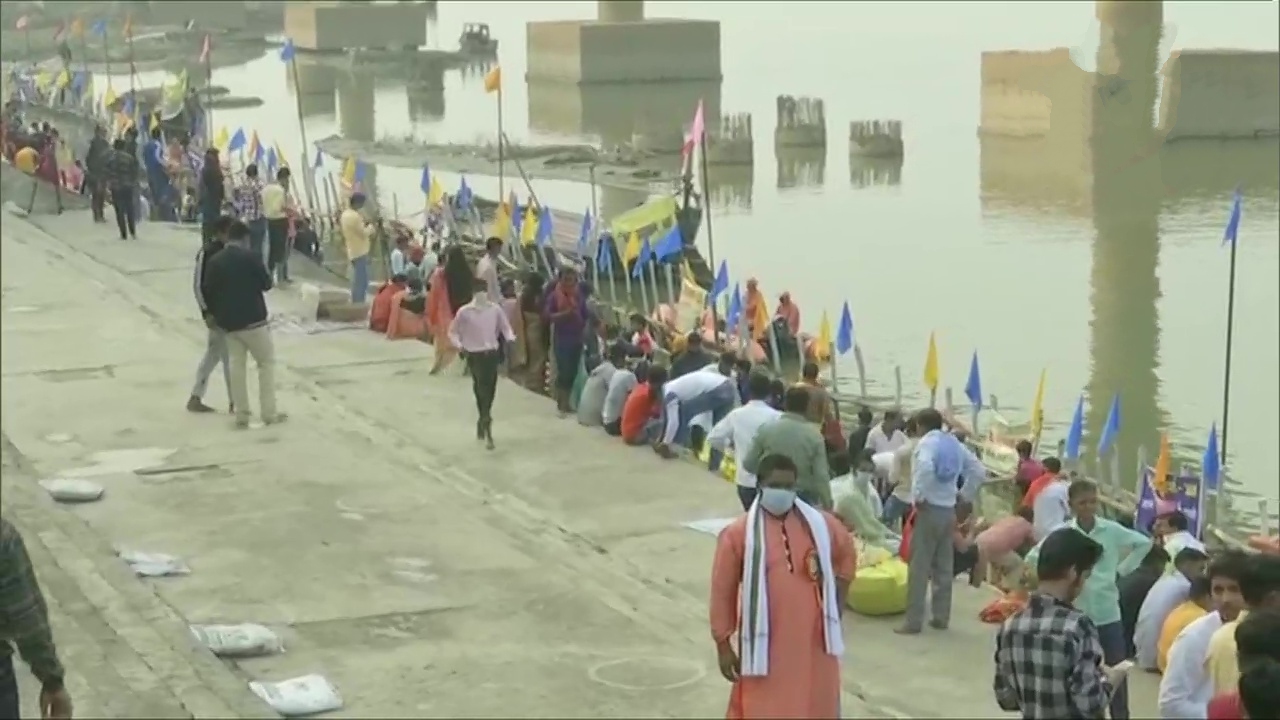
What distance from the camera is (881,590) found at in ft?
28.7

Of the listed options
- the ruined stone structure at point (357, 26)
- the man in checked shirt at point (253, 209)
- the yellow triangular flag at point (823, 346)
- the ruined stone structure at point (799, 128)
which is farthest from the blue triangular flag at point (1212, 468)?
the ruined stone structure at point (357, 26)

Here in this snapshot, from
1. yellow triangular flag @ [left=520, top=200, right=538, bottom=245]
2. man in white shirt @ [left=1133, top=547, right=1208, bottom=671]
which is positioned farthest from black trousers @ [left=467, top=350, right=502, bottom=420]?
yellow triangular flag @ [left=520, top=200, right=538, bottom=245]

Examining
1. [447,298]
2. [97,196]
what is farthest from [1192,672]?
[97,196]

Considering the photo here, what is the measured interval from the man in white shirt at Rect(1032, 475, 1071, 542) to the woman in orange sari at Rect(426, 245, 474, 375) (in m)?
5.40

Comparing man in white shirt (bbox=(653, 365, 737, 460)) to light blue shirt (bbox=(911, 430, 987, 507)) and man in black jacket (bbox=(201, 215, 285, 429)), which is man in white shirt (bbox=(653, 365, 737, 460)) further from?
light blue shirt (bbox=(911, 430, 987, 507))

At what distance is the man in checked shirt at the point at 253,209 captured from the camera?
17.6 metres

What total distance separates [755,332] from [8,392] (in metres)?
8.00

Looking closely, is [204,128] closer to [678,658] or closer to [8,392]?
[8,392]

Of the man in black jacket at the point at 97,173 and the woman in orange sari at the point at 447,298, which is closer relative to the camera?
the woman in orange sari at the point at 447,298

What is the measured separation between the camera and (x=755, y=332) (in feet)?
62.7

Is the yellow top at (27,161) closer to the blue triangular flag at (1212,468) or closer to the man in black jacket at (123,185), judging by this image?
the man in black jacket at (123,185)

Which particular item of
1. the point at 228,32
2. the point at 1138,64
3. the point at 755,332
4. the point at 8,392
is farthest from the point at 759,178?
the point at 228,32

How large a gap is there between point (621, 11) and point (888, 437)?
2503 inches

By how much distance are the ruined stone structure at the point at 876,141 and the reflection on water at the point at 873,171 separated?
0.55 feet
